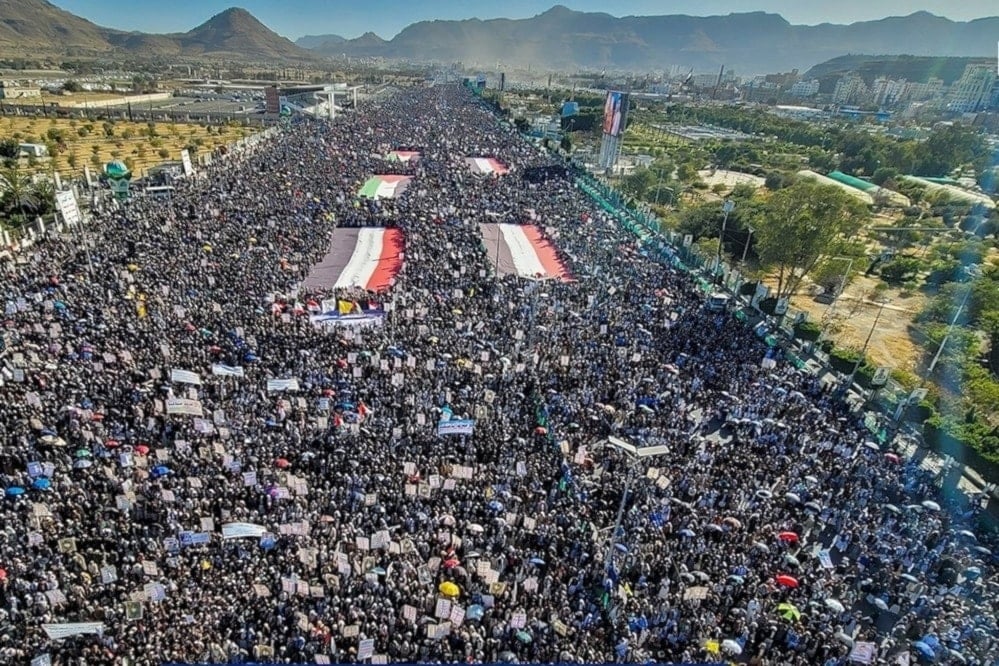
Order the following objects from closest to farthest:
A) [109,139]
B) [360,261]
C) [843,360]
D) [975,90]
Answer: [843,360], [360,261], [109,139], [975,90]

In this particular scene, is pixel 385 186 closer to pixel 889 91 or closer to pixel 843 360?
pixel 843 360

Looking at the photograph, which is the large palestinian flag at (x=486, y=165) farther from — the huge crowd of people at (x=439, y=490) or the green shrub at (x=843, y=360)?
the green shrub at (x=843, y=360)

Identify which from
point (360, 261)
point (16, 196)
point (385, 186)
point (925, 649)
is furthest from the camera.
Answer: point (385, 186)

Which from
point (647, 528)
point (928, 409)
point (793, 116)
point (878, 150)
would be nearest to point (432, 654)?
point (647, 528)

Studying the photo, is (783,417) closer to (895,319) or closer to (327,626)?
(327,626)

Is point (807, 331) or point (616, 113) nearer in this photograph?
point (807, 331)

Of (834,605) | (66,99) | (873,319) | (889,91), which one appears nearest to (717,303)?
(873,319)

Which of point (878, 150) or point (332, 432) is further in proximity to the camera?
point (878, 150)
